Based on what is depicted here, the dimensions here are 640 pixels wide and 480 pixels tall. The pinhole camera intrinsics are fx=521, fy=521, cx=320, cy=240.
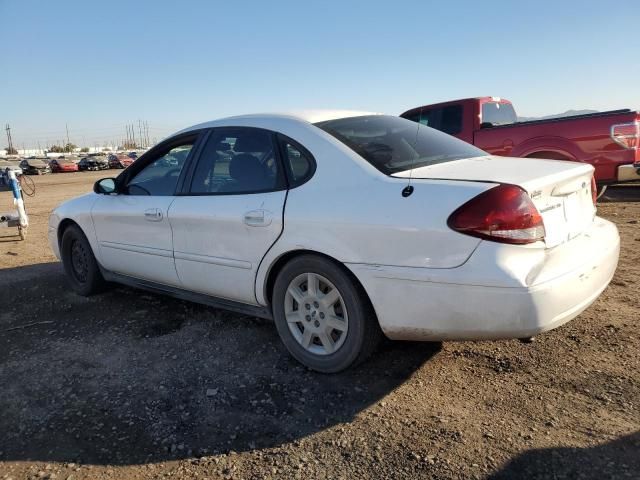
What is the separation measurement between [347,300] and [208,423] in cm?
98

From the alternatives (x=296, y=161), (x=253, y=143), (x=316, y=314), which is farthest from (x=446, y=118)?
(x=316, y=314)

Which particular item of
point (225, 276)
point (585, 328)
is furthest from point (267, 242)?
point (585, 328)

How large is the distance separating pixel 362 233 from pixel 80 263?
348cm

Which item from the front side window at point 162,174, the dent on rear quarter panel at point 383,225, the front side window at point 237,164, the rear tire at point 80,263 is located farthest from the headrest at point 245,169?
the rear tire at point 80,263

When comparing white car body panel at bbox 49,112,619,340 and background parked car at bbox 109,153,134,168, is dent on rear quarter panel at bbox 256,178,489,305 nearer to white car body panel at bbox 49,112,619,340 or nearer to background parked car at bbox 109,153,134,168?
white car body panel at bbox 49,112,619,340

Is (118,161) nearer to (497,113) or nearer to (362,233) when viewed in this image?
(497,113)

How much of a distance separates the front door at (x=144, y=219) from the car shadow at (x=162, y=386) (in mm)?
461

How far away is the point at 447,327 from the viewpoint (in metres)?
2.64

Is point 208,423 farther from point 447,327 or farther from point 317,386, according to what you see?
point 447,327

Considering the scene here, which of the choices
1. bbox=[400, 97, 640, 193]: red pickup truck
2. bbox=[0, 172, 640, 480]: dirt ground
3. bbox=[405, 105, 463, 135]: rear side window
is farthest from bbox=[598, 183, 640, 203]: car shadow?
bbox=[0, 172, 640, 480]: dirt ground

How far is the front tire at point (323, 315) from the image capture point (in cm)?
290

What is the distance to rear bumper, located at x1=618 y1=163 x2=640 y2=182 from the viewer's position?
755 centimetres

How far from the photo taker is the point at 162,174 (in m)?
4.18

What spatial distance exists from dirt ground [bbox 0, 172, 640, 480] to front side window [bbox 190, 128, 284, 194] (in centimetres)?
110
